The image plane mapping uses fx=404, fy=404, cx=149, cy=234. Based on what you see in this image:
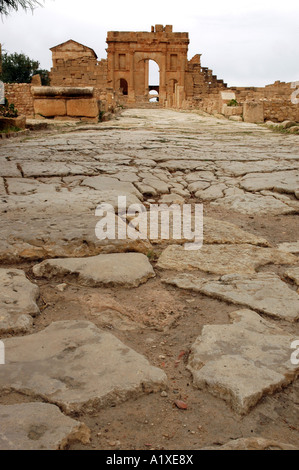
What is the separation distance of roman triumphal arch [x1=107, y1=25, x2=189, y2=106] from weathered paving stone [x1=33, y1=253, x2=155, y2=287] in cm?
2928

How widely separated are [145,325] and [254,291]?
1.79 feet

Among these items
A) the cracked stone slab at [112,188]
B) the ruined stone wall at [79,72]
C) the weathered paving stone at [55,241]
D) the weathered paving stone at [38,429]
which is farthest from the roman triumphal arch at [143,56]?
the weathered paving stone at [38,429]

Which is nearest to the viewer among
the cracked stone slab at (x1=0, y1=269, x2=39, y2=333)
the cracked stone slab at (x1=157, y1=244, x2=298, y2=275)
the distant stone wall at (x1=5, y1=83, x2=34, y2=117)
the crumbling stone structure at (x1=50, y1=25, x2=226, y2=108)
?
the cracked stone slab at (x1=0, y1=269, x2=39, y2=333)

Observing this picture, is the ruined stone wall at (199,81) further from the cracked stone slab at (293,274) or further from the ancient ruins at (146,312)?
the cracked stone slab at (293,274)

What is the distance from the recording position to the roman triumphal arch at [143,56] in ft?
98.4

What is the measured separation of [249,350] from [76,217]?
154 centimetres

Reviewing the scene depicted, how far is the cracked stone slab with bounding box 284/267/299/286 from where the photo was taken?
1919 millimetres

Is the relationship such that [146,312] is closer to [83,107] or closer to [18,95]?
[83,107]

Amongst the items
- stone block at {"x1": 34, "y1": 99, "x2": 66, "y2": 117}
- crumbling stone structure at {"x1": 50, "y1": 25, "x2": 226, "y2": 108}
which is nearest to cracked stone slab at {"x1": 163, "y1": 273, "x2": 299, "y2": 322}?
stone block at {"x1": 34, "y1": 99, "x2": 66, "y2": 117}

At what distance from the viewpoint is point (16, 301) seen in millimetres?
1588

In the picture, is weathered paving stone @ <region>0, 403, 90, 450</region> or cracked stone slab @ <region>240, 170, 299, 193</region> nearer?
weathered paving stone @ <region>0, 403, 90, 450</region>

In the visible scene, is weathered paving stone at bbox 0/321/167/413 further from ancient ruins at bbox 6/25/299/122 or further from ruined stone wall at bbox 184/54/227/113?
ruined stone wall at bbox 184/54/227/113

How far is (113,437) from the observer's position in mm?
997
